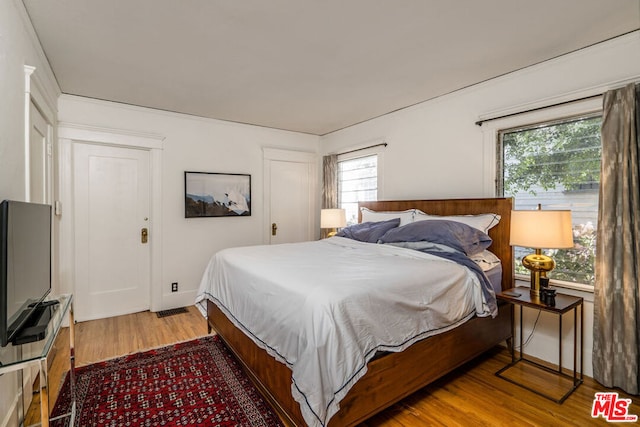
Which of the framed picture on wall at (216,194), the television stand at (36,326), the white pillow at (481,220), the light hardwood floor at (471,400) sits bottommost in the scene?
the light hardwood floor at (471,400)

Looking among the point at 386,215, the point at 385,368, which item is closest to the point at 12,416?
the point at 385,368

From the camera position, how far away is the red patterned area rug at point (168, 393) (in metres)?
1.90

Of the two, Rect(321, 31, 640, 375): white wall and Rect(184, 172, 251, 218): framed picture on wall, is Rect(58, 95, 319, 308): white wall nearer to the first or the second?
Rect(184, 172, 251, 218): framed picture on wall

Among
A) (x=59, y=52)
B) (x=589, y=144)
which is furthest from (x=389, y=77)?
(x=59, y=52)

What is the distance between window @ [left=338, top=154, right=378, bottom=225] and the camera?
4336 mm

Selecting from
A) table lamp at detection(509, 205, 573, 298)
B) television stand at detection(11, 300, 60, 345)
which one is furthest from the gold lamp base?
television stand at detection(11, 300, 60, 345)

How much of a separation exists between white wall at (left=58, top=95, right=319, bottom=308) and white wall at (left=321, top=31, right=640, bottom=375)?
1682 millimetres

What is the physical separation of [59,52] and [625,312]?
4461 mm

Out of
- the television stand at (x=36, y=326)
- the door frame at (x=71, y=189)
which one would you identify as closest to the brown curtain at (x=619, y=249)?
the television stand at (x=36, y=326)

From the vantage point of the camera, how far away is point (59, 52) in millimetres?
2436

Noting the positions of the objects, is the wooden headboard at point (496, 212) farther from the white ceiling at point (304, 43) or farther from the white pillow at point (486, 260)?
the white ceiling at point (304, 43)

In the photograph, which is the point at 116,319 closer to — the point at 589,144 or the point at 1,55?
the point at 1,55

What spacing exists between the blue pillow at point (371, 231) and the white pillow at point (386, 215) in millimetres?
94

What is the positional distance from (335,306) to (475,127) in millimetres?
2484
